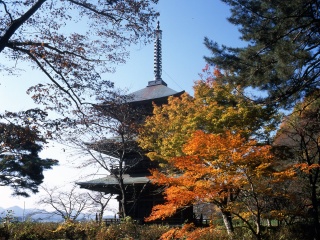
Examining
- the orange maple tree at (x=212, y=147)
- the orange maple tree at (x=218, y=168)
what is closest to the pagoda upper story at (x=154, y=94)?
the orange maple tree at (x=212, y=147)

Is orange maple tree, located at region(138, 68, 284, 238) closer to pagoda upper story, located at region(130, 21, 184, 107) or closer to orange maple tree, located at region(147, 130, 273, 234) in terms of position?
orange maple tree, located at region(147, 130, 273, 234)

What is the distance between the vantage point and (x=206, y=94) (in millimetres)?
14594

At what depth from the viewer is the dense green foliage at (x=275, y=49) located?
7752mm

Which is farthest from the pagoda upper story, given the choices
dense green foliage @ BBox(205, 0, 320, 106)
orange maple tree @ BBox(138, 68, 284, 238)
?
dense green foliage @ BBox(205, 0, 320, 106)

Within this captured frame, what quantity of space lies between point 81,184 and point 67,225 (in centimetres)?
512

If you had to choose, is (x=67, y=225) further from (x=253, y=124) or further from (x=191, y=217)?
(x=253, y=124)

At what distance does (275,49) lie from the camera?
7957 mm

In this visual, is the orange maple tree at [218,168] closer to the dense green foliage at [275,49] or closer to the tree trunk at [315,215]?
the dense green foliage at [275,49]

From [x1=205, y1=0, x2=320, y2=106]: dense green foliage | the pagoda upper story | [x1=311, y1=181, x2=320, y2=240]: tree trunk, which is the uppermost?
the pagoda upper story

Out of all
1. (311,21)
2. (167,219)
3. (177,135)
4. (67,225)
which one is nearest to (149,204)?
(167,219)

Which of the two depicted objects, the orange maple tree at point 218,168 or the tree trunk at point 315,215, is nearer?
the orange maple tree at point 218,168

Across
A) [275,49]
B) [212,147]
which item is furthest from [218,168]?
[275,49]

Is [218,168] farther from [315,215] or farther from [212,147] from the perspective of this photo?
[315,215]

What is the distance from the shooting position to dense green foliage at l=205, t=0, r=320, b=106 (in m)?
7.75
